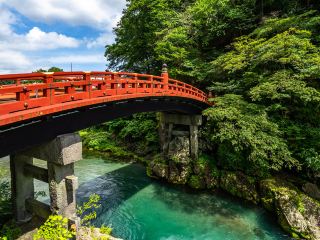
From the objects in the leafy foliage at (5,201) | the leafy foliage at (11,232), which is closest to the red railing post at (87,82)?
the leafy foliage at (11,232)

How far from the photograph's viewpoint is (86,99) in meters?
8.05

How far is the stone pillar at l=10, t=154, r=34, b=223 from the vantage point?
8656 millimetres

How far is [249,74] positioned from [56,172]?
12.9 metres

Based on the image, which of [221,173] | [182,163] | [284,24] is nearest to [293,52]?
[284,24]

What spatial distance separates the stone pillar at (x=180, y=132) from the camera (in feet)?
58.5

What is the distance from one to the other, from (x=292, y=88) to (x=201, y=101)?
20.7ft

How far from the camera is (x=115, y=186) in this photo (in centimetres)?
1653

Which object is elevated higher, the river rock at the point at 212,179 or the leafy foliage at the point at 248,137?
the leafy foliage at the point at 248,137

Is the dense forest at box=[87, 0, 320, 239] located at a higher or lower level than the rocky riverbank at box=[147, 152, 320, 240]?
higher

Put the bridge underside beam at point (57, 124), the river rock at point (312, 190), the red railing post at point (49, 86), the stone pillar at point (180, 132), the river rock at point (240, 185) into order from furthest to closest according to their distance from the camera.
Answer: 1. the stone pillar at point (180, 132)
2. the river rock at point (240, 185)
3. the river rock at point (312, 190)
4. the red railing post at point (49, 86)
5. the bridge underside beam at point (57, 124)

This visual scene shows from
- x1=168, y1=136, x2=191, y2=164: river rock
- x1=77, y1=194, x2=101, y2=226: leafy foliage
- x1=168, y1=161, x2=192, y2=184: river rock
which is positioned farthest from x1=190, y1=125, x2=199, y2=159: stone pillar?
x1=77, y1=194, x2=101, y2=226: leafy foliage

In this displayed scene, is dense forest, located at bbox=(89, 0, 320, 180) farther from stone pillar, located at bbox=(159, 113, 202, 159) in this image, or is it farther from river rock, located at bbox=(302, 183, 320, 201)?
stone pillar, located at bbox=(159, 113, 202, 159)

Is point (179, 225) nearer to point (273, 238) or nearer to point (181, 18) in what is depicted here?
point (273, 238)

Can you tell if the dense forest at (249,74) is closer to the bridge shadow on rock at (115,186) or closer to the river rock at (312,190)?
the river rock at (312,190)
